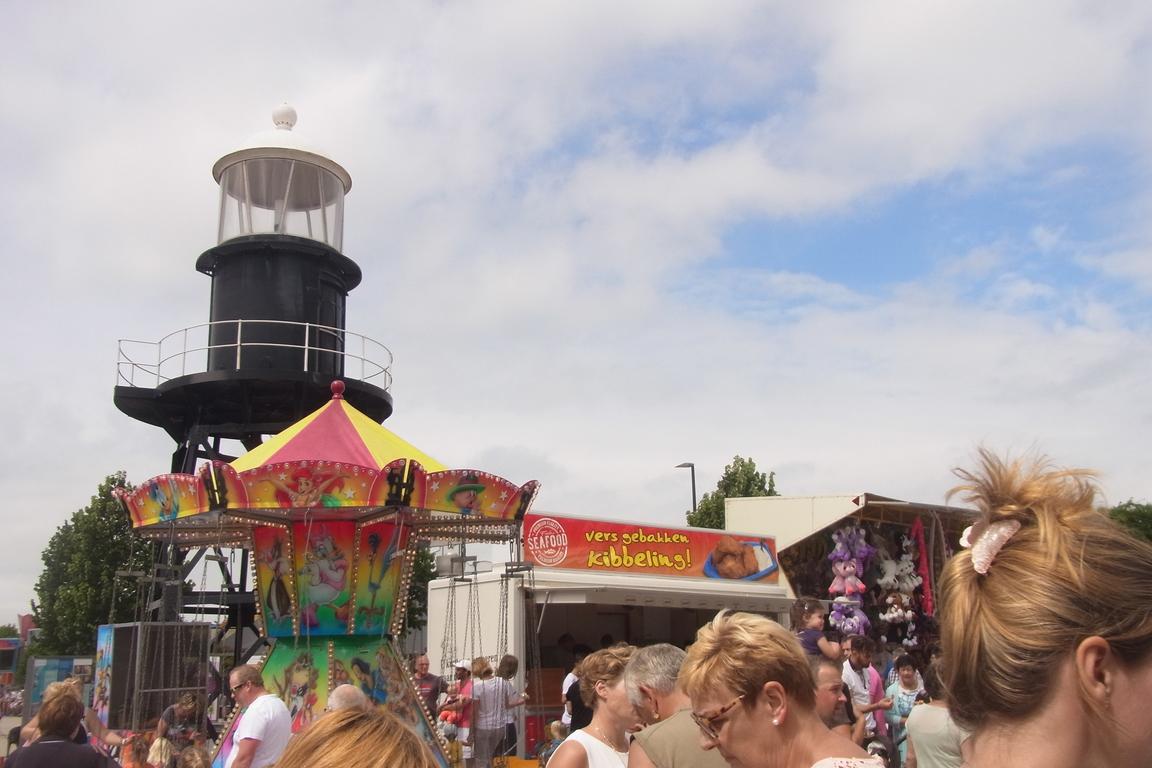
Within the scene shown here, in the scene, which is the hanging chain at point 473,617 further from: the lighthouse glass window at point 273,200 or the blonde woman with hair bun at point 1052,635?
the blonde woman with hair bun at point 1052,635

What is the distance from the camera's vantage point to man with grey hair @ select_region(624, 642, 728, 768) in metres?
3.48

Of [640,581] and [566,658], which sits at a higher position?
[640,581]

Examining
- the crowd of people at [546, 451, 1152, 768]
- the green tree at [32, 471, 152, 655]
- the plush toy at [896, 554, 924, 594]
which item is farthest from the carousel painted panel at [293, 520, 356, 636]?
the green tree at [32, 471, 152, 655]

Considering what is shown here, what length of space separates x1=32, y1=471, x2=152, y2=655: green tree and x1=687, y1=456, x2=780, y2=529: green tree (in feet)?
57.8

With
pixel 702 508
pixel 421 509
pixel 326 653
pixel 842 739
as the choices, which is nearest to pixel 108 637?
pixel 326 653

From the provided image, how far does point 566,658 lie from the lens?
1916 cm

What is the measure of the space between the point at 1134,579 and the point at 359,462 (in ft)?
28.2

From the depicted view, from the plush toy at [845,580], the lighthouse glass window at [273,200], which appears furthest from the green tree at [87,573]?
the plush toy at [845,580]

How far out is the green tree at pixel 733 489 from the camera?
111 feet

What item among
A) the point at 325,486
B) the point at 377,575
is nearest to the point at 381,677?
the point at 377,575

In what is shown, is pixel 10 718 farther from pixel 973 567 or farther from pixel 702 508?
pixel 973 567

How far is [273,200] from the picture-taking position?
17.5 m

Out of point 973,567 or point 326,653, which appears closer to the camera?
point 973,567

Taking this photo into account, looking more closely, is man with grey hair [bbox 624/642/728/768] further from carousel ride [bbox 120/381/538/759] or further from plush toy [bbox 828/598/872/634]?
plush toy [bbox 828/598/872/634]
